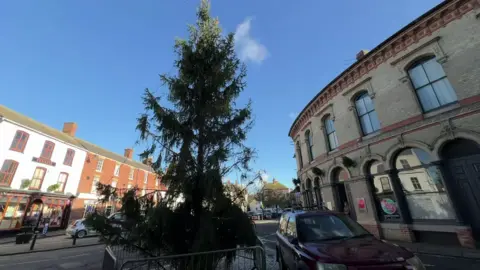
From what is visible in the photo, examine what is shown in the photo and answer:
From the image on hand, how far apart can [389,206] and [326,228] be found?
8.34 meters

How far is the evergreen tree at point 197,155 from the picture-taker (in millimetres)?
4297

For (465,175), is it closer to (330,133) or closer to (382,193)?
(382,193)

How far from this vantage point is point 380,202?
11250mm

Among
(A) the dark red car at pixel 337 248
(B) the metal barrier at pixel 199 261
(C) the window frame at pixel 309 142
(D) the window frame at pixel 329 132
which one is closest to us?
(A) the dark red car at pixel 337 248

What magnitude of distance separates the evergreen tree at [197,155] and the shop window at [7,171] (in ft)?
73.4

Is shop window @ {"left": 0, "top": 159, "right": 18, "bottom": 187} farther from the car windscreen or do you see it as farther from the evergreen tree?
the car windscreen

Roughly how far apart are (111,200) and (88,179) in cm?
2778

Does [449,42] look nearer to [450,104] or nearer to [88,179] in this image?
[450,104]

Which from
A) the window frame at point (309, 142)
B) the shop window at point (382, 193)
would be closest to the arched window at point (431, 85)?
the shop window at point (382, 193)

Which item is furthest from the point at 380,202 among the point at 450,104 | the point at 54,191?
the point at 54,191

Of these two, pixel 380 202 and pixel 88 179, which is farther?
pixel 88 179

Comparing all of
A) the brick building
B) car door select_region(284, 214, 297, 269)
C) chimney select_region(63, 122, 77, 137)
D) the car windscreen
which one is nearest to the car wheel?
the brick building

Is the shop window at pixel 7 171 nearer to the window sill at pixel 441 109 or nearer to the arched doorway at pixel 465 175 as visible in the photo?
the window sill at pixel 441 109

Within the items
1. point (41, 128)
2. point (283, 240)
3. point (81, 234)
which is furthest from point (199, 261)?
point (41, 128)
